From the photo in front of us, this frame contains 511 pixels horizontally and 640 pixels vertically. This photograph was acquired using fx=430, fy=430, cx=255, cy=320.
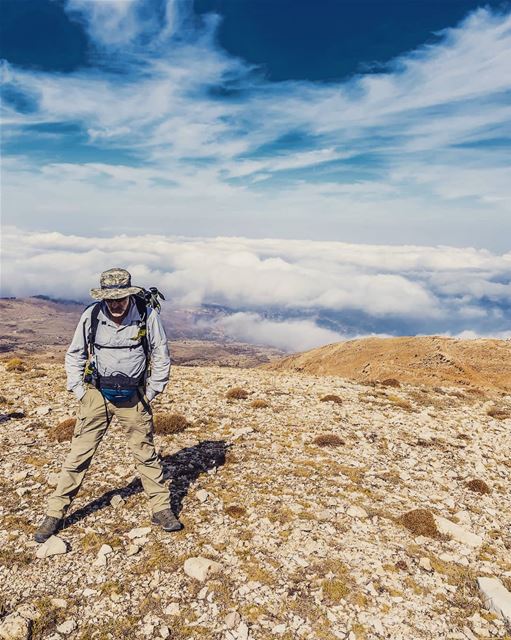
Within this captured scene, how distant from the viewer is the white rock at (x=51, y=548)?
25.6 feet

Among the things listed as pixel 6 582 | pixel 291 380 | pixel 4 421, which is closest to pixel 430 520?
pixel 6 582

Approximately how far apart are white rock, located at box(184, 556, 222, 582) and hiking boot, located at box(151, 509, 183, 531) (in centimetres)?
107

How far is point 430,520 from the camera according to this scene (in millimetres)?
9516

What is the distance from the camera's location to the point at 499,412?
2052 centimetres

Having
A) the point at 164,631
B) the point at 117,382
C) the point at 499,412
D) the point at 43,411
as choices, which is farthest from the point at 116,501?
the point at 499,412

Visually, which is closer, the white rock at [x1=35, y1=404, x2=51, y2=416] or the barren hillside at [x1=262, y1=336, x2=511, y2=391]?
the white rock at [x1=35, y1=404, x2=51, y2=416]

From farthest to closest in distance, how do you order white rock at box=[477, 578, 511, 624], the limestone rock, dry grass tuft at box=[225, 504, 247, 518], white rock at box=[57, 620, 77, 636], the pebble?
the limestone rock
the pebble
dry grass tuft at box=[225, 504, 247, 518]
white rock at box=[477, 578, 511, 624]
white rock at box=[57, 620, 77, 636]

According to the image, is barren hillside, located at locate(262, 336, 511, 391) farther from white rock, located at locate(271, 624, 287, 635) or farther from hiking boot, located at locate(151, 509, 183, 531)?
white rock, located at locate(271, 624, 287, 635)

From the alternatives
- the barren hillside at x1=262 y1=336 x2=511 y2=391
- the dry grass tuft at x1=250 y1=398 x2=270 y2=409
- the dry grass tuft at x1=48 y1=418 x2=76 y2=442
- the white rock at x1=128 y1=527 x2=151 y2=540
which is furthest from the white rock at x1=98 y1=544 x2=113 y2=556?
the barren hillside at x1=262 y1=336 x2=511 y2=391

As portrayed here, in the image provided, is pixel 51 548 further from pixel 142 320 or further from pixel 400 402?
pixel 400 402

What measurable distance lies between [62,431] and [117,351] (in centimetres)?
727

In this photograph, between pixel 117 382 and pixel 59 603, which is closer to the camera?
pixel 59 603

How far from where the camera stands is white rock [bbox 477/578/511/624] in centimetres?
686

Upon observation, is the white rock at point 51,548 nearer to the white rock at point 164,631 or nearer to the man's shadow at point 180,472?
the man's shadow at point 180,472
